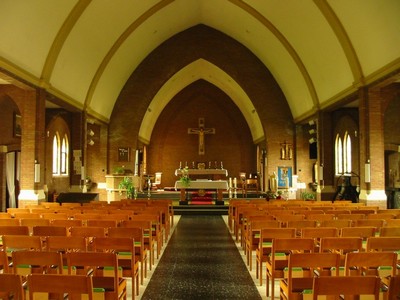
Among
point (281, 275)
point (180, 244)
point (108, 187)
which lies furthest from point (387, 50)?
point (108, 187)

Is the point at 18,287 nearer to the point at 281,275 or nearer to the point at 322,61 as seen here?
the point at 281,275

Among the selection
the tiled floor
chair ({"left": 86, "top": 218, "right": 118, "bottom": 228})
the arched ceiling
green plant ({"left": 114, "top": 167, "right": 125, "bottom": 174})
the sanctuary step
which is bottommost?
the tiled floor

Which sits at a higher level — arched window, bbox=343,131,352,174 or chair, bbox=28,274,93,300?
arched window, bbox=343,131,352,174

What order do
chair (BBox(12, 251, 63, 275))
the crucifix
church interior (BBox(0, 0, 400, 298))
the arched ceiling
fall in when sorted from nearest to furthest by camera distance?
chair (BBox(12, 251, 63, 275)), the arched ceiling, church interior (BBox(0, 0, 400, 298)), the crucifix

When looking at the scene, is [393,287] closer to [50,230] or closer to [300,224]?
[300,224]

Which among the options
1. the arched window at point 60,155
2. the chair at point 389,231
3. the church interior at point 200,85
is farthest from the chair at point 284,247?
the arched window at point 60,155

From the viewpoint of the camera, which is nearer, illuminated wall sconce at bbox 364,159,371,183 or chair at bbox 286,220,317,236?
chair at bbox 286,220,317,236

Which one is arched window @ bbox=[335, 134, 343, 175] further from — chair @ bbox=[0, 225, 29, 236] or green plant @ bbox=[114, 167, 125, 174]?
chair @ bbox=[0, 225, 29, 236]

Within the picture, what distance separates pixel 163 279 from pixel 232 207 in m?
6.07

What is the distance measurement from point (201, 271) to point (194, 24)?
1821 cm

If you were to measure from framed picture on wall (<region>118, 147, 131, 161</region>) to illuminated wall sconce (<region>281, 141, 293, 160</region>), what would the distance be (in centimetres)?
830

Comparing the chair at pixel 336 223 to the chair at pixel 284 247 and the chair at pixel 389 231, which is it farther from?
the chair at pixel 284 247

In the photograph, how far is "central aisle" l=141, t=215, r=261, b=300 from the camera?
238 inches

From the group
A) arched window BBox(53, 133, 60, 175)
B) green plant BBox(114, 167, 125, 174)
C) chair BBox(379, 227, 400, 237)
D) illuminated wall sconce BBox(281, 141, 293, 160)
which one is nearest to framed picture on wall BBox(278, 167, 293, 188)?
illuminated wall sconce BBox(281, 141, 293, 160)
